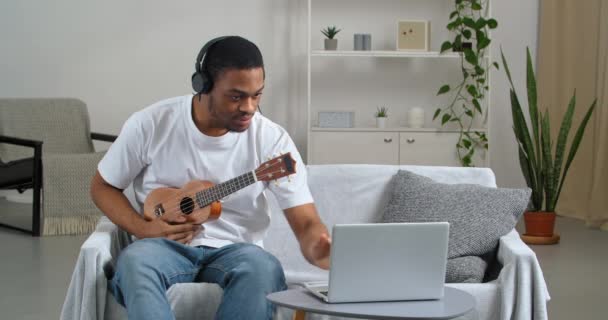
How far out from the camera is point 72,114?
5.97 m

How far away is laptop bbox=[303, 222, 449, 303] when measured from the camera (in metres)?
1.98

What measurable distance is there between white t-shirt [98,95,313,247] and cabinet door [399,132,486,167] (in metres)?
3.48

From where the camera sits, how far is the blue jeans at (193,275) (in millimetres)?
2193

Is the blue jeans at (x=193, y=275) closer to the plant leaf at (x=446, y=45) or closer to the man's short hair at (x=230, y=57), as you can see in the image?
the man's short hair at (x=230, y=57)

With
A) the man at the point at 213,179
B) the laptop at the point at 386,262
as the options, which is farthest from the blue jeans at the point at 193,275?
the laptop at the point at 386,262

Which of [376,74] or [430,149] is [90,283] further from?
[376,74]

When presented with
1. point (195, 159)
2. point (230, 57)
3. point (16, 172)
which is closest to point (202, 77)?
point (230, 57)

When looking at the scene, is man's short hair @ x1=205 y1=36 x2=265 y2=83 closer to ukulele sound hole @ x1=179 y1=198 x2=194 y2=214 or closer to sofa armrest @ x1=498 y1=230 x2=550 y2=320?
ukulele sound hole @ x1=179 y1=198 x2=194 y2=214

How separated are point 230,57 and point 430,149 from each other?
3.73 m

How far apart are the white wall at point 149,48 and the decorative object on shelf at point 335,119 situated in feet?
1.34

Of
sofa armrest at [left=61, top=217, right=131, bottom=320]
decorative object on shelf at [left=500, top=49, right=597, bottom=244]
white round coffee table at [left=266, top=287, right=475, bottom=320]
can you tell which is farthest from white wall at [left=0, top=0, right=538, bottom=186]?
white round coffee table at [left=266, top=287, right=475, bottom=320]

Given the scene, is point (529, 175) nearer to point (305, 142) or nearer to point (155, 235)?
point (305, 142)

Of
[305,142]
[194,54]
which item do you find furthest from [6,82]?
[305,142]

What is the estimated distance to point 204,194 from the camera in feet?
8.16
